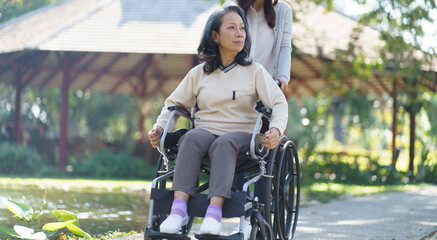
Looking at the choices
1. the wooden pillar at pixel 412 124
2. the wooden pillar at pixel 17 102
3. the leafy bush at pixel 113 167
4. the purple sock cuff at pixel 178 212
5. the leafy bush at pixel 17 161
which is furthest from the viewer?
the wooden pillar at pixel 17 102

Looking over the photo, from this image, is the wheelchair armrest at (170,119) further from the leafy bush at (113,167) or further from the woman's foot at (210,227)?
the leafy bush at (113,167)

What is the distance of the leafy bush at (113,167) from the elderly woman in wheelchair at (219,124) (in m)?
8.37

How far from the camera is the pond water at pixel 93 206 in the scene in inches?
186

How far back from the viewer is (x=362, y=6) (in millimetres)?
11359

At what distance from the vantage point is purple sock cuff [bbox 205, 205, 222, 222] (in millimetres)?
2770

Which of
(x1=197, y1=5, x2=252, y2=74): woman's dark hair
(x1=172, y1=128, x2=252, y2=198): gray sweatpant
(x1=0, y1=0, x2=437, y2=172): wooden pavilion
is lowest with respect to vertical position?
(x1=172, y1=128, x2=252, y2=198): gray sweatpant

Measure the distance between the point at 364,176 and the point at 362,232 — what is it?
7742mm

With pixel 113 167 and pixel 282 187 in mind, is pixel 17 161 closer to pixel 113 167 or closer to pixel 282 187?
pixel 113 167

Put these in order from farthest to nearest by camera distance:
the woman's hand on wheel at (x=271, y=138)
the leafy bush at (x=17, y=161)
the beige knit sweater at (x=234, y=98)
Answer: the leafy bush at (x=17, y=161), the beige knit sweater at (x=234, y=98), the woman's hand on wheel at (x=271, y=138)

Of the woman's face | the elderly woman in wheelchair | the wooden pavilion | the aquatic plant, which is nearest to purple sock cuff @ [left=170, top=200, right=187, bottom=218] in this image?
the elderly woman in wheelchair

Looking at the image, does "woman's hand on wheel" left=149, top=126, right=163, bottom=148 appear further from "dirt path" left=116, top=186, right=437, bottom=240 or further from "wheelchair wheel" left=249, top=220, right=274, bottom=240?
"dirt path" left=116, top=186, right=437, bottom=240

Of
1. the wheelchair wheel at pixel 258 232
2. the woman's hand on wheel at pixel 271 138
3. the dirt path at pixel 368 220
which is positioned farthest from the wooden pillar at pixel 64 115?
the woman's hand on wheel at pixel 271 138

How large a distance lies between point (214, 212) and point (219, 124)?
0.58m

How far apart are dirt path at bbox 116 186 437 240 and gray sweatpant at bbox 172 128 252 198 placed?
1203mm
